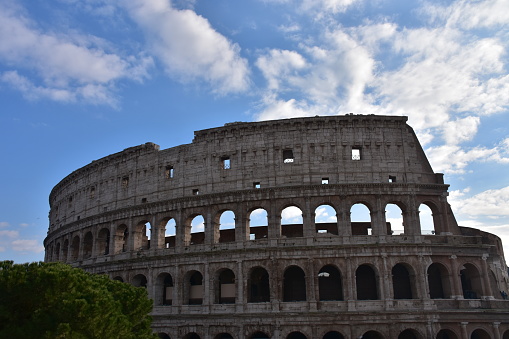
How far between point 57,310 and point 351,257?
18330 millimetres

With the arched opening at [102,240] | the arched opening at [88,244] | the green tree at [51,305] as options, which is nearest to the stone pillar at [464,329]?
the green tree at [51,305]

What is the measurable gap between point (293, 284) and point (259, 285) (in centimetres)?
240

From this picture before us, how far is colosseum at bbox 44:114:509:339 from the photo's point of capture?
27578 mm

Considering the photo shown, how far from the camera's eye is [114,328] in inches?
650

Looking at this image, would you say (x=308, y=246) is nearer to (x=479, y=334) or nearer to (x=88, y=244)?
(x=479, y=334)

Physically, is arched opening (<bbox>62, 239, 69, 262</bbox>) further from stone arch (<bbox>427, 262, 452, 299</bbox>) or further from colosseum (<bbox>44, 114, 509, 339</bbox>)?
stone arch (<bbox>427, 262, 452, 299</bbox>)

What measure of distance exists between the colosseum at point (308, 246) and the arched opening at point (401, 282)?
7cm

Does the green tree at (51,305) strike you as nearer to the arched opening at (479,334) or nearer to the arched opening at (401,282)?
the arched opening at (401,282)

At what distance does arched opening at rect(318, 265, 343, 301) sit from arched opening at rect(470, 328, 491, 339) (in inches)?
339

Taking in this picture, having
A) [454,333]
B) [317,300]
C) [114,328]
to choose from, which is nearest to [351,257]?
[317,300]

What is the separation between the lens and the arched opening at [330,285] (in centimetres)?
2944

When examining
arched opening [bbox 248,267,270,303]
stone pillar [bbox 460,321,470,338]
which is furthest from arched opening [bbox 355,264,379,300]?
arched opening [bbox 248,267,270,303]

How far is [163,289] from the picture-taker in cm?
3250

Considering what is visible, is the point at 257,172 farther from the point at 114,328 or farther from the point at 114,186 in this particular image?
the point at 114,328
